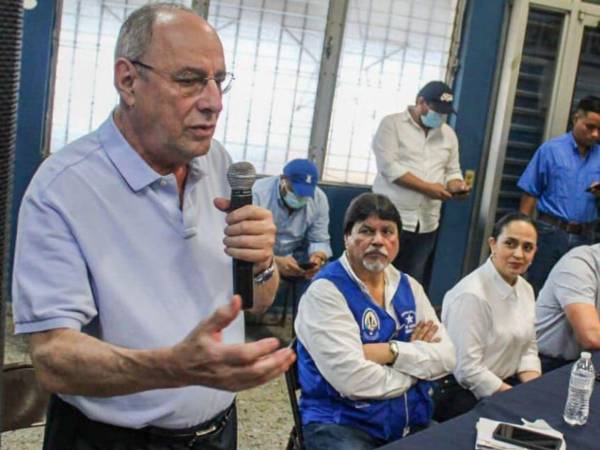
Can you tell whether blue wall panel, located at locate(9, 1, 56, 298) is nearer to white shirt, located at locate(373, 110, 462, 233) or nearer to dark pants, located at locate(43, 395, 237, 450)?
white shirt, located at locate(373, 110, 462, 233)

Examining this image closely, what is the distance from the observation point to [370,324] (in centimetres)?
232

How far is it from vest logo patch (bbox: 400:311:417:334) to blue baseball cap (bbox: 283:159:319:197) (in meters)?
1.68

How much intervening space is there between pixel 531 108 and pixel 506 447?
3.87 m

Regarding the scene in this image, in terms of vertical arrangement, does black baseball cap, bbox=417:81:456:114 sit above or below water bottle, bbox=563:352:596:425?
above

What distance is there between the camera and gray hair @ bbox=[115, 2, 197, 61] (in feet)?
3.98

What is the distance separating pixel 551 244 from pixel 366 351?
2.63 meters

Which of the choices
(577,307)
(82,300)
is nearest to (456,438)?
(82,300)

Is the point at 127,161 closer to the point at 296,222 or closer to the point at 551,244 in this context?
the point at 296,222

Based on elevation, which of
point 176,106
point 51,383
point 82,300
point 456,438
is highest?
point 176,106

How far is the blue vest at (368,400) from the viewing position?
86.3 inches

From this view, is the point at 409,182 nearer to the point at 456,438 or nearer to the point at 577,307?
the point at 577,307

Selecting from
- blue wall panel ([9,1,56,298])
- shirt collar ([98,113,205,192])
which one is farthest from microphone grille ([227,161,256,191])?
blue wall panel ([9,1,56,298])

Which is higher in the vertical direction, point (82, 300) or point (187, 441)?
point (82, 300)

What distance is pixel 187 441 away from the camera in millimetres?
1324
